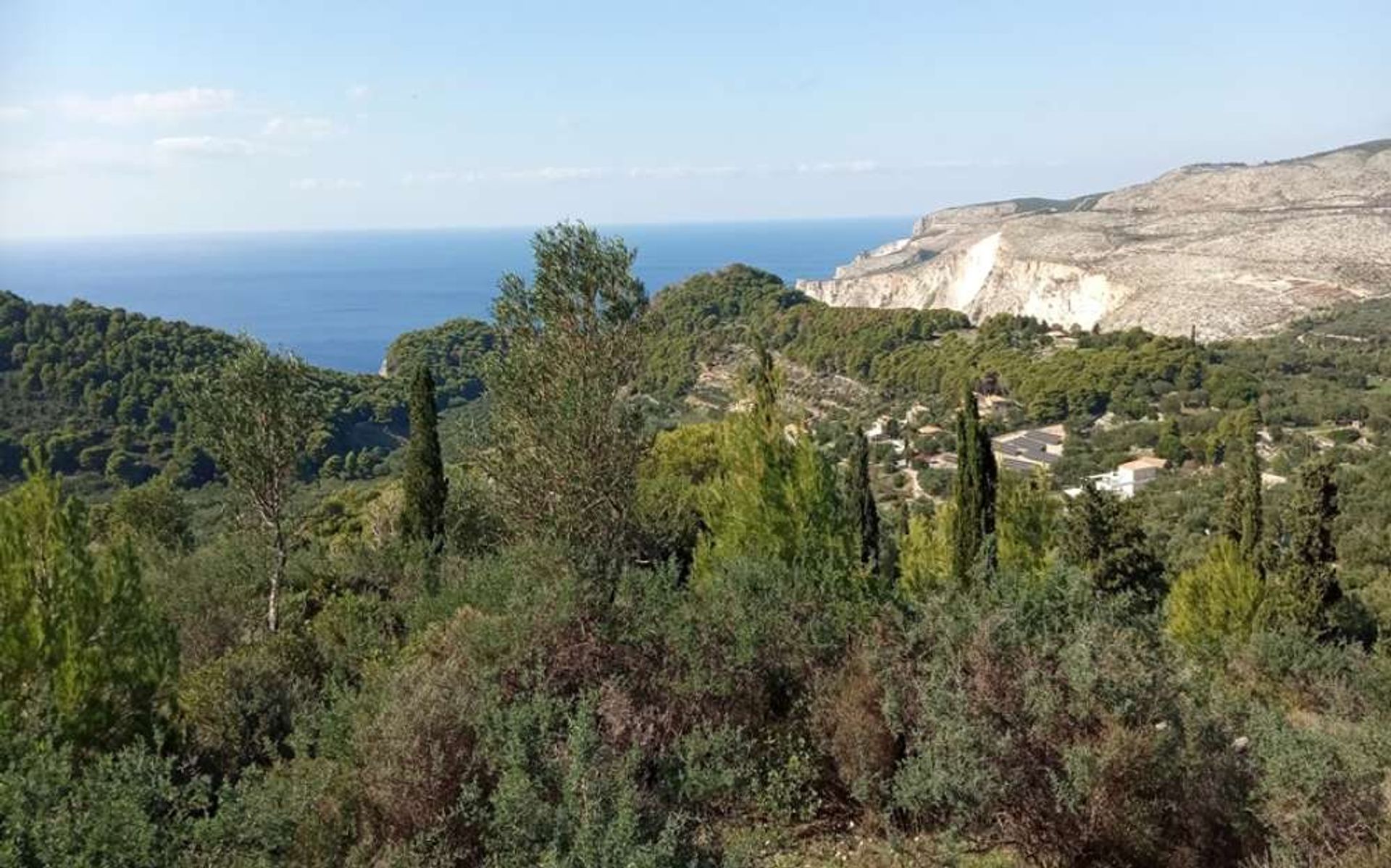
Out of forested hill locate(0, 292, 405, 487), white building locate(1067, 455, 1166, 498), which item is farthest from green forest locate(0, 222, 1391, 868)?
forested hill locate(0, 292, 405, 487)

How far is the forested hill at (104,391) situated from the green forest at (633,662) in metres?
Answer: 15.1

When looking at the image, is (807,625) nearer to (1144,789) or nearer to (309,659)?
(1144,789)

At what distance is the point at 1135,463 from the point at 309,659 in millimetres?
37639

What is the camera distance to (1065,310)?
248ft

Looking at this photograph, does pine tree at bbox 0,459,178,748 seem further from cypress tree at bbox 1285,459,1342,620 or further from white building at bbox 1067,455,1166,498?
white building at bbox 1067,455,1166,498

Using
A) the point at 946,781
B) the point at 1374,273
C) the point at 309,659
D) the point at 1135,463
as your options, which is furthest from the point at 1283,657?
the point at 1374,273

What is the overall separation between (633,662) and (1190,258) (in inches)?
3090

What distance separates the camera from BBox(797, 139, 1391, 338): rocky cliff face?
63.8 meters

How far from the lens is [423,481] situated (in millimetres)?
17953

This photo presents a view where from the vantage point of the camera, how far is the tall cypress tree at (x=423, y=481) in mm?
17938

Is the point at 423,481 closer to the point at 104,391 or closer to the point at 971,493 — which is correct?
the point at 971,493

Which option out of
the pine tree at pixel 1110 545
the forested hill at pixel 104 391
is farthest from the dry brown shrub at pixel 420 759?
the forested hill at pixel 104 391

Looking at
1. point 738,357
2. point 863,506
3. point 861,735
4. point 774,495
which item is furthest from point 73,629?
point 738,357

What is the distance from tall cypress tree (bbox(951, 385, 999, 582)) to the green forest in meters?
0.07
